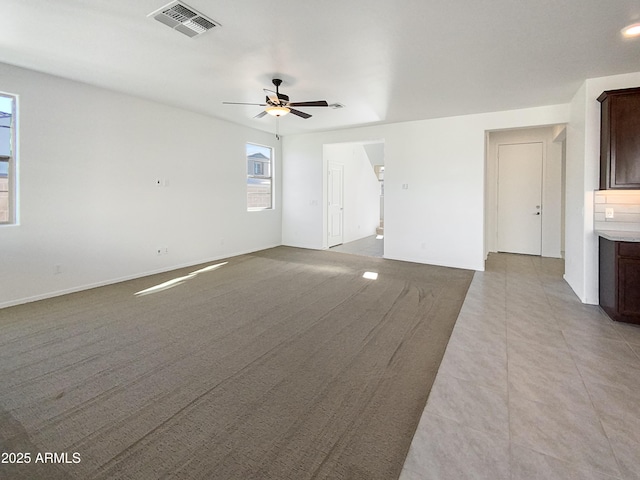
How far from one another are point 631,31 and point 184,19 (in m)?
3.97

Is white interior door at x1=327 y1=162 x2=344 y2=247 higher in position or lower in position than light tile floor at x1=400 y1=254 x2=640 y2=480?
higher

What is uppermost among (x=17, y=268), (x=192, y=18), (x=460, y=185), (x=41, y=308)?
(x=192, y=18)

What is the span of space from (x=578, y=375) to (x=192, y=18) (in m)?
4.19

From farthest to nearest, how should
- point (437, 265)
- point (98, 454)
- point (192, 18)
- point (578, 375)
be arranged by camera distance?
point (437, 265) < point (192, 18) < point (578, 375) < point (98, 454)

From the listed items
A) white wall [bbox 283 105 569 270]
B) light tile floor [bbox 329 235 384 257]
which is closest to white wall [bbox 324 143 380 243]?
light tile floor [bbox 329 235 384 257]

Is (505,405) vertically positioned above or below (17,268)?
below

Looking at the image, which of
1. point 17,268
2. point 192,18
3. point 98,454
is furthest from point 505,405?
point 17,268

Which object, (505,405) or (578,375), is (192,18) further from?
(578,375)

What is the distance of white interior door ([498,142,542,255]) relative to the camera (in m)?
7.11

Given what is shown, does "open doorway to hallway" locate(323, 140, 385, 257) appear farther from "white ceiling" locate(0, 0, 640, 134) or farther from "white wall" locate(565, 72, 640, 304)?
"white wall" locate(565, 72, 640, 304)

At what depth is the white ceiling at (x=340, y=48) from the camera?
2.65m

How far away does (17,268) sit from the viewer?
4.03 meters

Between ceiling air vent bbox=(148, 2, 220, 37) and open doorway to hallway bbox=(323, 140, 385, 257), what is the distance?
15.7ft

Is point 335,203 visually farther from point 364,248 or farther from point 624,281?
point 624,281
